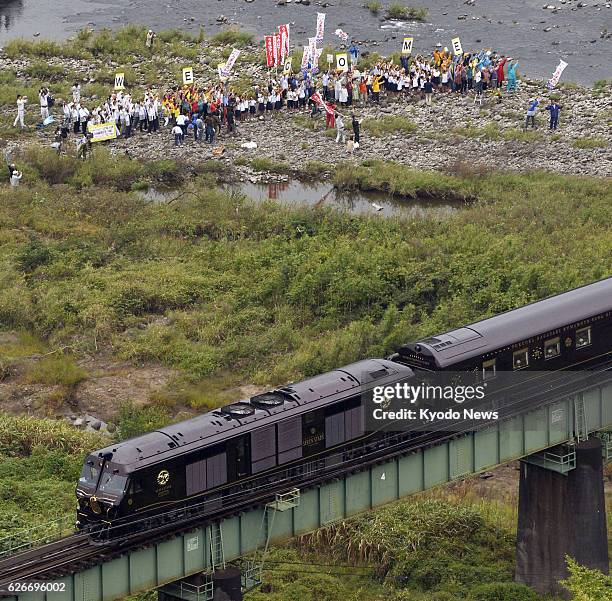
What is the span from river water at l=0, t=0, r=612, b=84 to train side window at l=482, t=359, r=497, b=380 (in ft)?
187

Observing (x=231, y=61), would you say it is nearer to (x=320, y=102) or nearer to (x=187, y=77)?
(x=187, y=77)

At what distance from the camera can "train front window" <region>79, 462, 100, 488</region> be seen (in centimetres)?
3622

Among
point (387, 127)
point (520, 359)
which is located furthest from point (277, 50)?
point (520, 359)

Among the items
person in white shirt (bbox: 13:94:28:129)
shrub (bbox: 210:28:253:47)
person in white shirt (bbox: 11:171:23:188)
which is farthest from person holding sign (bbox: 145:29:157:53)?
person in white shirt (bbox: 11:171:23:188)

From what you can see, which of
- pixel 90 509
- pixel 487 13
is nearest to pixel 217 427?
pixel 90 509

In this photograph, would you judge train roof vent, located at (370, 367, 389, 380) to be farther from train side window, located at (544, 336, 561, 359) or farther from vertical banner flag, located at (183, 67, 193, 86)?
vertical banner flag, located at (183, 67, 193, 86)

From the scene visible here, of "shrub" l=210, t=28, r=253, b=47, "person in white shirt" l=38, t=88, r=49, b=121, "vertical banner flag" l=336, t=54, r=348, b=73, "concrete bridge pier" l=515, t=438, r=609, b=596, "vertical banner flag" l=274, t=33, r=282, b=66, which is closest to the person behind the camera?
"concrete bridge pier" l=515, t=438, r=609, b=596

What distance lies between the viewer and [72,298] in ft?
211

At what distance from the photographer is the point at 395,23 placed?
361 feet

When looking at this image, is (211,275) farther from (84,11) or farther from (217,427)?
(84,11)

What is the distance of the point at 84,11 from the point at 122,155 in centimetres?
3824

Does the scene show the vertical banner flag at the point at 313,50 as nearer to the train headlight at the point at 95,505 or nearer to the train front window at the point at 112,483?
the train front window at the point at 112,483

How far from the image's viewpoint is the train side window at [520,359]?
43438mm

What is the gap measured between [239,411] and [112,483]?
173 inches
